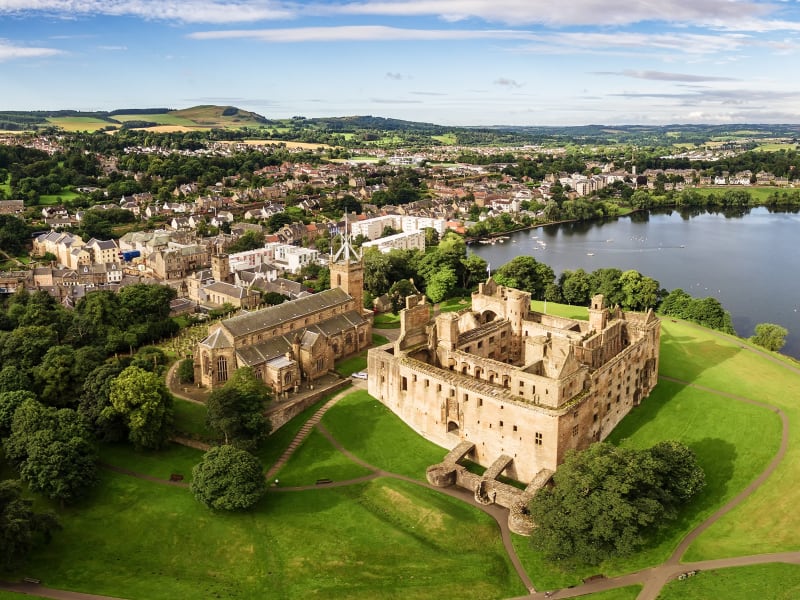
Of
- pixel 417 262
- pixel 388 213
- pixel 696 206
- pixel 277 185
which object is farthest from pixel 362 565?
pixel 696 206

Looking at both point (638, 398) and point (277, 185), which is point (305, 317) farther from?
point (277, 185)

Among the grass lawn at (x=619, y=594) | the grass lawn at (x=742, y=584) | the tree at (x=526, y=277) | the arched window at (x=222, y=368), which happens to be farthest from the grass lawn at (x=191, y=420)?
the tree at (x=526, y=277)

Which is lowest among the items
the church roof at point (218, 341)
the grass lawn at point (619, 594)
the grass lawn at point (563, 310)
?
the grass lawn at point (619, 594)

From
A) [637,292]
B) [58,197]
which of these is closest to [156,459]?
[637,292]

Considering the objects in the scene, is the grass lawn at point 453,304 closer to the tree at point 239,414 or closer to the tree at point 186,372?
the tree at point 186,372

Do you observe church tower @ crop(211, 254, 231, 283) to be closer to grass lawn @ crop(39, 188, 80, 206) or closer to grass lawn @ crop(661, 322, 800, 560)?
grass lawn @ crop(661, 322, 800, 560)

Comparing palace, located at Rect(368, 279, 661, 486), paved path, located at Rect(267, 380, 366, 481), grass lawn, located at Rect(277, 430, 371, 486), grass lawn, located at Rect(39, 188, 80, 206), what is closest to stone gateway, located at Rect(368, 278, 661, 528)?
palace, located at Rect(368, 279, 661, 486)

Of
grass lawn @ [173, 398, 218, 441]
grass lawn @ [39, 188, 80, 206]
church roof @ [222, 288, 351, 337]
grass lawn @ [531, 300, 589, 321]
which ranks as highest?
grass lawn @ [39, 188, 80, 206]

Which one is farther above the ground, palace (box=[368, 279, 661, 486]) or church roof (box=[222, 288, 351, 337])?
church roof (box=[222, 288, 351, 337])
